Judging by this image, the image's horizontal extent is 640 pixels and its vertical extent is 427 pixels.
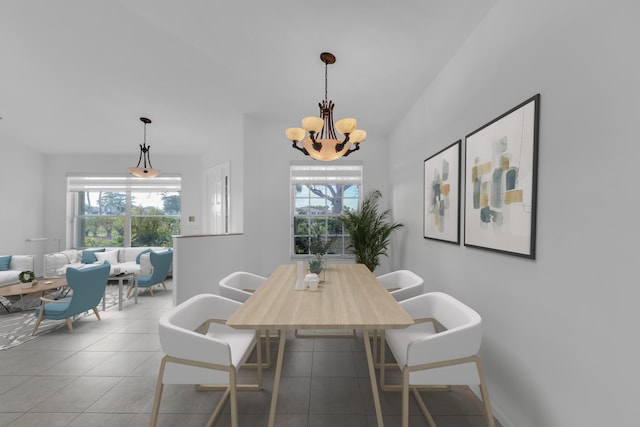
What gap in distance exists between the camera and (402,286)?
2.90 meters

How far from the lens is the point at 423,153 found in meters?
3.50

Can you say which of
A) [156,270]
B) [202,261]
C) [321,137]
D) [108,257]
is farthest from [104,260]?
[321,137]

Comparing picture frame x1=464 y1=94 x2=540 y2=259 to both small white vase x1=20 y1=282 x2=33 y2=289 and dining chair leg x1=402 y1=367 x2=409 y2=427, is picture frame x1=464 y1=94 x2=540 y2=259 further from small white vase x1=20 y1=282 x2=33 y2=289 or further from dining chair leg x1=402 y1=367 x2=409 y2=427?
small white vase x1=20 y1=282 x2=33 y2=289

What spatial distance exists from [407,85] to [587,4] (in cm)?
220

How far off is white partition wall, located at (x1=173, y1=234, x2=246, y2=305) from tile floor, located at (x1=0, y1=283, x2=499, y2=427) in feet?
2.98

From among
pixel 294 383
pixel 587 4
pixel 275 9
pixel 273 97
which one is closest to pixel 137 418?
pixel 294 383

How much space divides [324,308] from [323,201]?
3.65 m

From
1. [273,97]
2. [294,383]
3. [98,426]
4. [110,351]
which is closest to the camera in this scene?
[98,426]

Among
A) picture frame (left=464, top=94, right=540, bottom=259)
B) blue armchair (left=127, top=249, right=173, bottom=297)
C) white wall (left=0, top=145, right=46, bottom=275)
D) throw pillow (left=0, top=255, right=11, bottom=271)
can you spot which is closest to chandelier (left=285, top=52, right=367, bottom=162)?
picture frame (left=464, top=94, right=540, bottom=259)

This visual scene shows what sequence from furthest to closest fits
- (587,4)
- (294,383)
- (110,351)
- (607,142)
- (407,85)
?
(407,85), (110,351), (294,383), (587,4), (607,142)

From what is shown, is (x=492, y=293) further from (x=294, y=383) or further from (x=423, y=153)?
(x=423, y=153)

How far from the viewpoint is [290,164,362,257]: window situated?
5250mm

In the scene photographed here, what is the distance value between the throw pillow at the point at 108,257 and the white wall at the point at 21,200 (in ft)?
5.15

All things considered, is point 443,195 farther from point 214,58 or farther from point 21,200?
point 21,200
